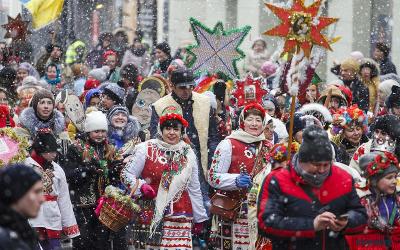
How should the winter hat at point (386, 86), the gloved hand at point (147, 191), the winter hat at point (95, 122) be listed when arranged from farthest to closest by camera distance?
the winter hat at point (386, 86), the winter hat at point (95, 122), the gloved hand at point (147, 191)

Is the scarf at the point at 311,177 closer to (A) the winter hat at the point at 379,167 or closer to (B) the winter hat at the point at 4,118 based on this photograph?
(A) the winter hat at the point at 379,167

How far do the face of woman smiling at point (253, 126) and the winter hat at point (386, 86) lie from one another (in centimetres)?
480

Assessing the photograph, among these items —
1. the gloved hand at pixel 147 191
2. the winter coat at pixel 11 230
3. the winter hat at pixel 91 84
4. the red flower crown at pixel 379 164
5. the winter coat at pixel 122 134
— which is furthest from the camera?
the winter hat at pixel 91 84

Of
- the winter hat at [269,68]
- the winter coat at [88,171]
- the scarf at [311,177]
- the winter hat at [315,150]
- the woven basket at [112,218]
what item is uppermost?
the winter hat at [315,150]

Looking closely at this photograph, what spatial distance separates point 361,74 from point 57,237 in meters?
6.78

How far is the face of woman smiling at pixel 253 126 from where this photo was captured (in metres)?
11.5

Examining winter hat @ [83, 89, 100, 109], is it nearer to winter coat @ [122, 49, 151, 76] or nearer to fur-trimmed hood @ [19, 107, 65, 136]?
fur-trimmed hood @ [19, 107, 65, 136]

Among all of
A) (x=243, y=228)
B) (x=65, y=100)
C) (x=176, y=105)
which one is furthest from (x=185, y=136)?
(x=65, y=100)

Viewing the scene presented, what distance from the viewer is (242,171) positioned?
11344mm

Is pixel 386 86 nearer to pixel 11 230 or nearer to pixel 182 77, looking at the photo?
pixel 182 77

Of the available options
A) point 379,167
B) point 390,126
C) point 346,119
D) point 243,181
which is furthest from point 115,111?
point 379,167

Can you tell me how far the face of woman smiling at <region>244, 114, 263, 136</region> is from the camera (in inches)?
453

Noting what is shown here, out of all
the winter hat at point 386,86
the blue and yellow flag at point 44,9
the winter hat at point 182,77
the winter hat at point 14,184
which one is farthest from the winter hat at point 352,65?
the winter hat at point 14,184

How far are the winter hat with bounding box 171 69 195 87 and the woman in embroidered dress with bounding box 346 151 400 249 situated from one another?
161 inches
